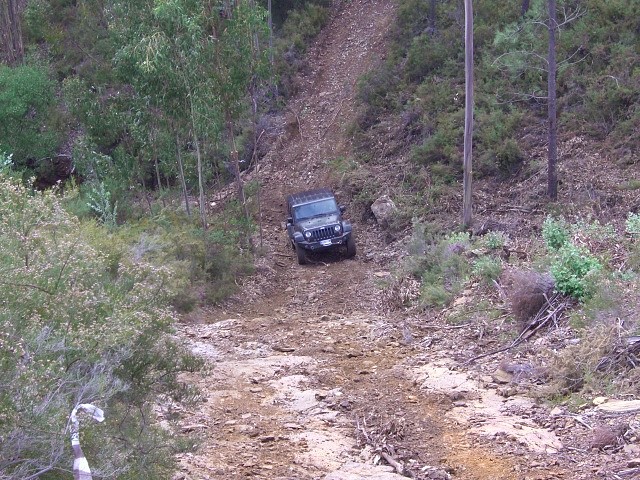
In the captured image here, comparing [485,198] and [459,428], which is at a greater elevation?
[459,428]

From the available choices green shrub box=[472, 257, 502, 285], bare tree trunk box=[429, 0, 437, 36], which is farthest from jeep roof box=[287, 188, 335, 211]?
bare tree trunk box=[429, 0, 437, 36]

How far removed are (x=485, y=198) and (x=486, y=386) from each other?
1132 centimetres

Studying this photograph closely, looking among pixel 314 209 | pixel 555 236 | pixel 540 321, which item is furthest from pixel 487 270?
pixel 314 209

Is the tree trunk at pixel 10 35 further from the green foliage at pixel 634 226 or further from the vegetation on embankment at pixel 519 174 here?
the green foliage at pixel 634 226

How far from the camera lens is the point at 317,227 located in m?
19.6

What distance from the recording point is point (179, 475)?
7.19 m

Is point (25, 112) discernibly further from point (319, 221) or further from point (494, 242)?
point (494, 242)

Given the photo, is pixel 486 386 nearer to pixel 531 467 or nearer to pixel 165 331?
pixel 531 467

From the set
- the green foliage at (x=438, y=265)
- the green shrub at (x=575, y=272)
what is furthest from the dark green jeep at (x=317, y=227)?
the green shrub at (x=575, y=272)

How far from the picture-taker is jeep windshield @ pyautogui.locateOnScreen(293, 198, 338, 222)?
20.3m

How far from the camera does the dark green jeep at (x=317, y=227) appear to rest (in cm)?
1958

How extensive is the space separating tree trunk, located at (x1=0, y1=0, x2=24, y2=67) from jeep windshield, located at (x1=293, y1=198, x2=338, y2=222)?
594 inches

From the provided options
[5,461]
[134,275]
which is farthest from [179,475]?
[5,461]

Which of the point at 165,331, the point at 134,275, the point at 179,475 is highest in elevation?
the point at 134,275
